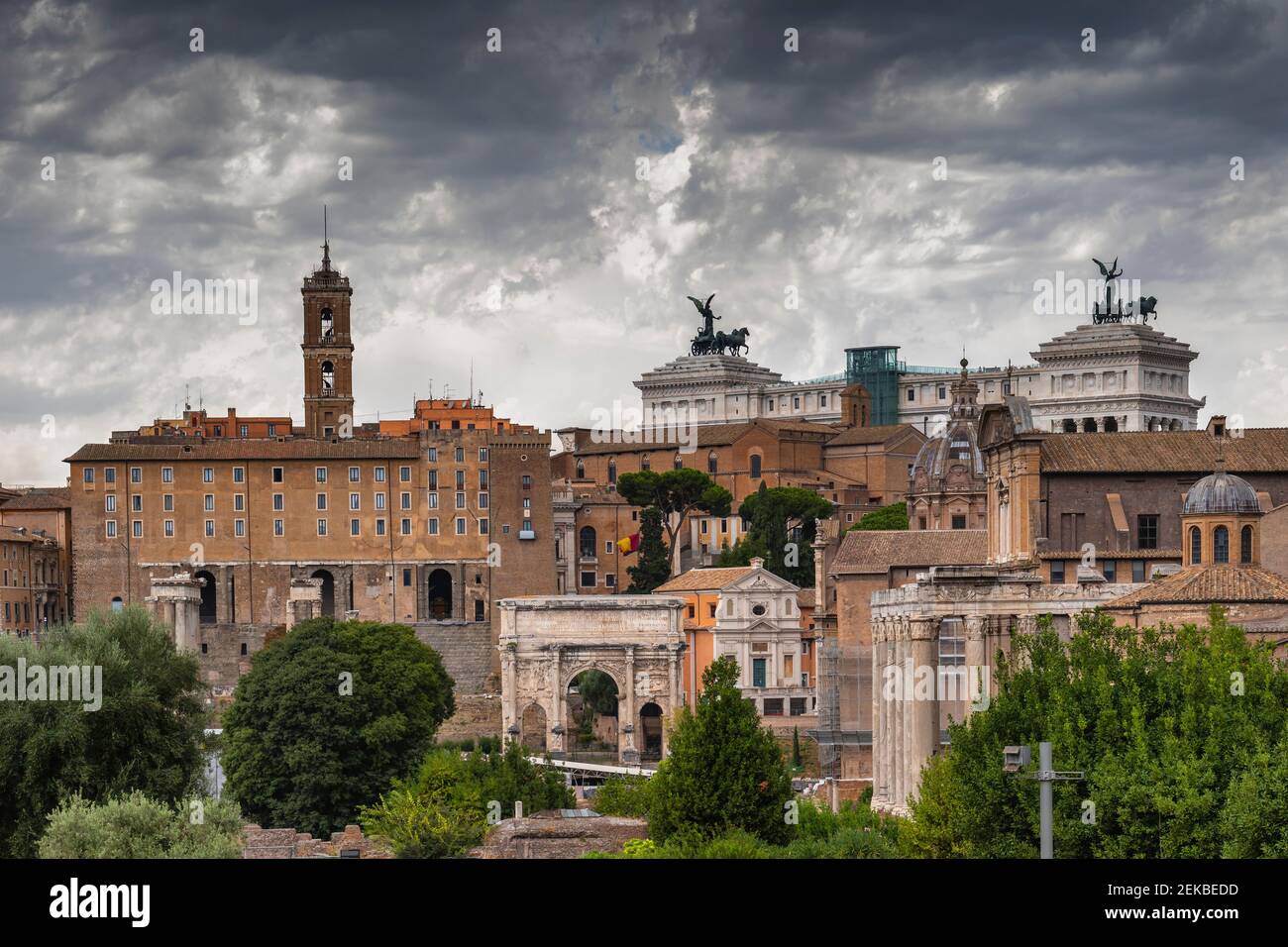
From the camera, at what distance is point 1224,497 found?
45469 mm

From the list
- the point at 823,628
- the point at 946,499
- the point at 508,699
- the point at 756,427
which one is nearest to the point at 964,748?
the point at 823,628

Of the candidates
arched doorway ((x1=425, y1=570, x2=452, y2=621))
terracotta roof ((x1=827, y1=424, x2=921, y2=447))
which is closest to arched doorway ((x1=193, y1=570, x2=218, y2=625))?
arched doorway ((x1=425, y1=570, x2=452, y2=621))

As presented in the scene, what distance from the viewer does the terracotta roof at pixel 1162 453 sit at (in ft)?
180

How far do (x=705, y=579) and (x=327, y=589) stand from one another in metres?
22.4

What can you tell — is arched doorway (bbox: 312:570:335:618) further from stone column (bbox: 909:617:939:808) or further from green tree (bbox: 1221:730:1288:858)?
green tree (bbox: 1221:730:1288:858)

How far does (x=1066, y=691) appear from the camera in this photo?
33.6 metres

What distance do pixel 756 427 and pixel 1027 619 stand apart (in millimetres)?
76745

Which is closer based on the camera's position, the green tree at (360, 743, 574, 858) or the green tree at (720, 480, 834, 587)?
the green tree at (360, 743, 574, 858)

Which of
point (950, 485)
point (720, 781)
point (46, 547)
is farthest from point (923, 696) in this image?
point (46, 547)

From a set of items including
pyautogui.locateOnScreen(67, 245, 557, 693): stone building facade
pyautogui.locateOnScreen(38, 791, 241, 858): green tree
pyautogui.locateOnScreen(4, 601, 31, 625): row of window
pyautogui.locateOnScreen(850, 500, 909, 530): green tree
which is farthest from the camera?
pyautogui.locateOnScreen(67, 245, 557, 693): stone building facade

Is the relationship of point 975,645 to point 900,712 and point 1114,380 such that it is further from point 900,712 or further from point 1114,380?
point 1114,380

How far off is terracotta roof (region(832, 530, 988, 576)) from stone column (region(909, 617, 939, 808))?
10879mm

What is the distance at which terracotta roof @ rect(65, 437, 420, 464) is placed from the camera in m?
104
